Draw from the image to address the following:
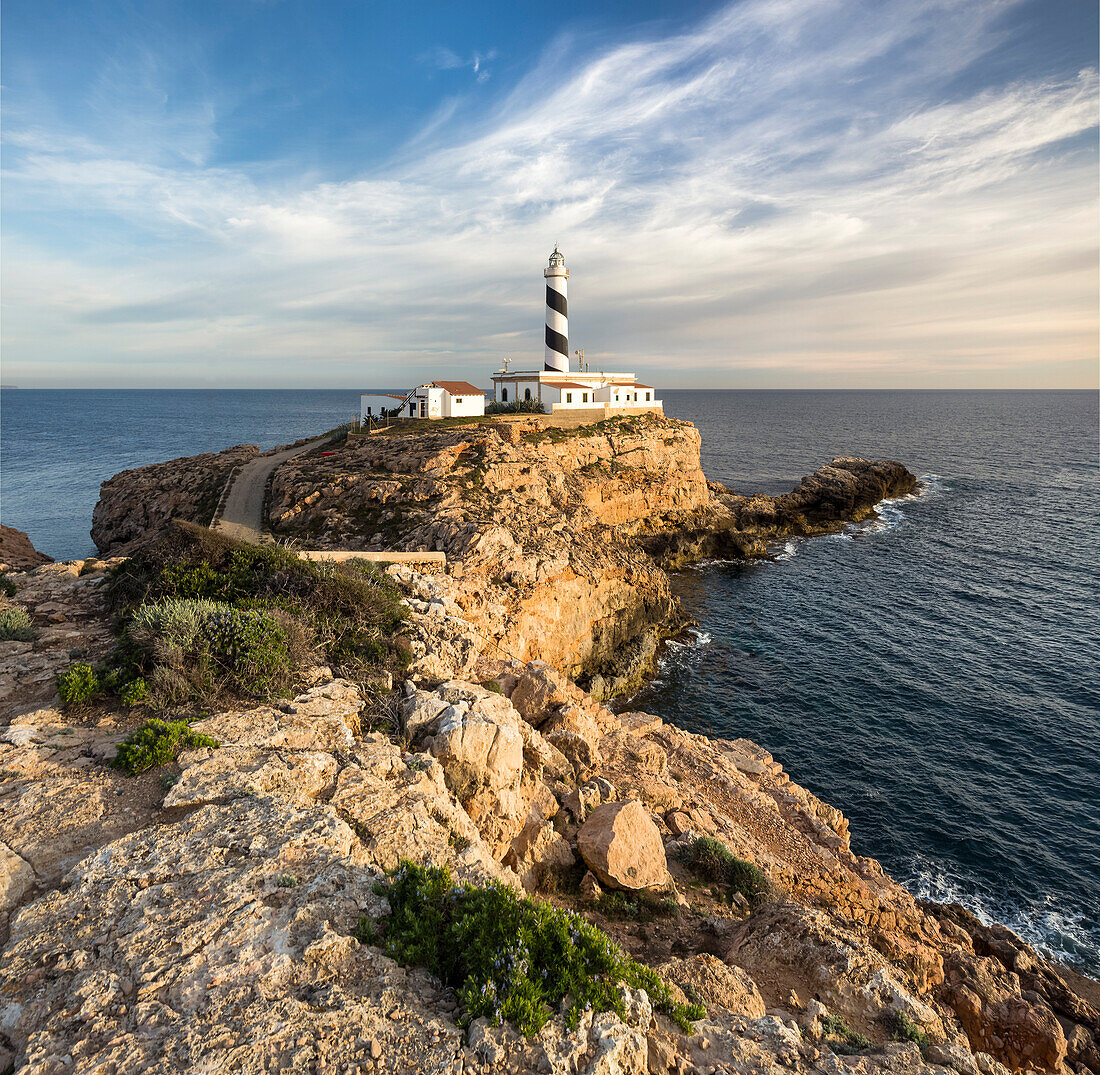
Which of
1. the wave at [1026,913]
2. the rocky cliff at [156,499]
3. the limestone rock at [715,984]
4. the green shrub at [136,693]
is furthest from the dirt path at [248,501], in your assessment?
the wave at [1026,913]

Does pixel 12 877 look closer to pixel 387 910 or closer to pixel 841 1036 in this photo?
pixel 387 910

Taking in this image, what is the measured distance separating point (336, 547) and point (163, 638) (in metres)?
14.4

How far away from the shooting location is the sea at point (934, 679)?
16.3 m

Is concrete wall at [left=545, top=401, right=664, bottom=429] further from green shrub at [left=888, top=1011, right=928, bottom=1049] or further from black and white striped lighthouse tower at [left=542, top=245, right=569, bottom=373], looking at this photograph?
green shrub at [left=888, top=1011, right=928, bottom=1049]

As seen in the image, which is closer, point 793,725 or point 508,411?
point 793,725

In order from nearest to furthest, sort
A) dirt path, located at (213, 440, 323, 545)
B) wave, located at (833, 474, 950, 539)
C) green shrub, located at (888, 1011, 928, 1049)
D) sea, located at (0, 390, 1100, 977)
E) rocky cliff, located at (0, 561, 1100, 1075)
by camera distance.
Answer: rocky cliff, located at (0, 561, 1100, 1075)
green shrub, located at (888, 1011, 928, 1049)
sea, located at (0, 390, 1100, 977)
dirt path, located at (213, 440, 323, 545)
wave, located at (833, 474, 950, 539)

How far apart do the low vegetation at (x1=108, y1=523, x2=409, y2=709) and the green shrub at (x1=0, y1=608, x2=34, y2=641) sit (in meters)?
1.42

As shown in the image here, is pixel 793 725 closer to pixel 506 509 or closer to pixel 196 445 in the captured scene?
pixel 506 509

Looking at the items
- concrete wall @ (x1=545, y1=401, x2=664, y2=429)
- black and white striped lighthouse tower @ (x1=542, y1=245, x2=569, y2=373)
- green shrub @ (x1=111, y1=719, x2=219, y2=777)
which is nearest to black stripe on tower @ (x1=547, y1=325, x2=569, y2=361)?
black and white striped lighthouse tower @ (x1=542, y1=245, x2=569, y2=373)

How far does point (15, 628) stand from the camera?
10773 millimetres

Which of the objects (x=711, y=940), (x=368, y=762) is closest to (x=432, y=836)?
(x=368, y=762)

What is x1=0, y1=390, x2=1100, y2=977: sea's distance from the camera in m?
16.3

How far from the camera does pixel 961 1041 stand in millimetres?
7691

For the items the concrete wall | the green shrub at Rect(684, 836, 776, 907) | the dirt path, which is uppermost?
the concrete wall
